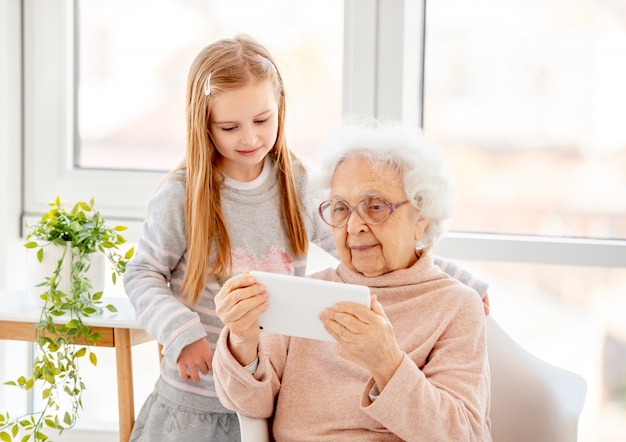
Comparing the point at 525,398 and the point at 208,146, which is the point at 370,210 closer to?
the point at 208,146

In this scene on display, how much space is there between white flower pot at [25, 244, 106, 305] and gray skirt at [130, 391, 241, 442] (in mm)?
408

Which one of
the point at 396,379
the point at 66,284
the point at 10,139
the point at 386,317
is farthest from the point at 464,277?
the point at 10,139

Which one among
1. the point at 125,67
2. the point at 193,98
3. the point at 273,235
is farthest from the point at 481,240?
the point at 125,67

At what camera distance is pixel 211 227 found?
6.90ft

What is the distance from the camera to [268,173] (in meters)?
2.21

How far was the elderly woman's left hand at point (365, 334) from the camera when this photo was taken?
5.22 feet

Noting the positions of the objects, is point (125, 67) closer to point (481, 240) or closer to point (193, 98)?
point (193, 98)

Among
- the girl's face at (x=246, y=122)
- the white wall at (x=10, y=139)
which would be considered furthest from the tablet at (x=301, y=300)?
the white wall at (x=10, y=139)

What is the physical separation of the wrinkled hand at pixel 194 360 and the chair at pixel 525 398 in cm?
23

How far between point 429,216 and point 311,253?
103 centimetres

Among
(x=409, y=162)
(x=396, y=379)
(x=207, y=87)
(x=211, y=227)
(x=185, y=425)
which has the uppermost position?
(x=207, y=87)

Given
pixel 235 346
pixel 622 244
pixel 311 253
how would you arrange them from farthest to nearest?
1. pixel 311 253
2. pixel 622 244
3. pixel 235 346

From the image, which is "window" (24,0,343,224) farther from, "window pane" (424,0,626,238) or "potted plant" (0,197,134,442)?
"potted plant" (0,197,134,442)

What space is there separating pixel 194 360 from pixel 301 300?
49cm
